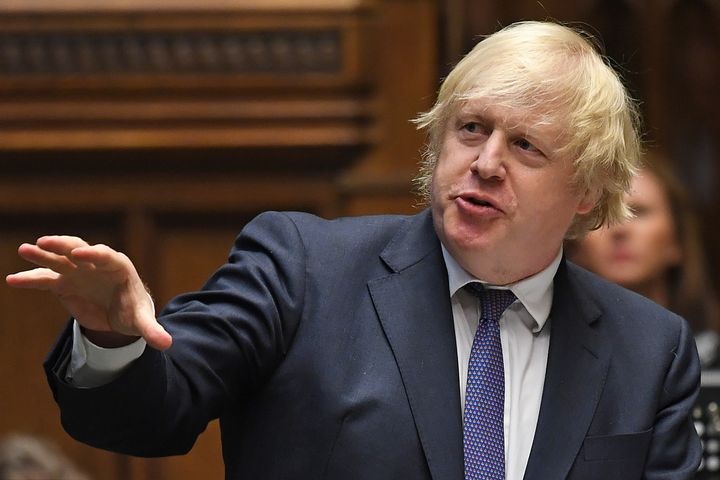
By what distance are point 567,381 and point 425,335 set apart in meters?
0.21

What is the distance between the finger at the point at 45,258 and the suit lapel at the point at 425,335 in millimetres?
520

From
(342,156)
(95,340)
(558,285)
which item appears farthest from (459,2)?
(95,340)

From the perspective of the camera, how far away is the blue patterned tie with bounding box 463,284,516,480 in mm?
2037

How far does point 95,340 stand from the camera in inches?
71.5

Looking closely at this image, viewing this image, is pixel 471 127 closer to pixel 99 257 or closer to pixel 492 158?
pixel 492 158

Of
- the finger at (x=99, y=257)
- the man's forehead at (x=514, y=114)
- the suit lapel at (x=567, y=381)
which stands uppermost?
the finger at (x=99, y=257)

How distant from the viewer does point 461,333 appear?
2.15m

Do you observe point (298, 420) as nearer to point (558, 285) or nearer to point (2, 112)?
point (558, 285)

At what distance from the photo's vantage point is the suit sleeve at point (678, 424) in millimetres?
2141

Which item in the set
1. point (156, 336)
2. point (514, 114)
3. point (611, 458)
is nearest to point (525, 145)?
point (514, 114)

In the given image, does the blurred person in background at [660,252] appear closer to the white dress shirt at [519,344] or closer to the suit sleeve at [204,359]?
the white dress shirt at [519,344]

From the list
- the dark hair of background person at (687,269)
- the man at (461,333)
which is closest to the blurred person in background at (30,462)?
the man at (461,333)

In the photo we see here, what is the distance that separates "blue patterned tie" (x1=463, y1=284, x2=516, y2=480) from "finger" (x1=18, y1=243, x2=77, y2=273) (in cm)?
61

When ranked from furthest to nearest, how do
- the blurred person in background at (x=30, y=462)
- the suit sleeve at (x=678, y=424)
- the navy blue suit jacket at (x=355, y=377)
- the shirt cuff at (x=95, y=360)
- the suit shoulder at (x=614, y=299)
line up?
the blurred person in background at (x=30, y=462)
the suit shoulder at (x=614, y=299)
the suit sleeve at (x=678, y=424)
the navy blue suit jacket at (x=355, y=377)
the shirt cuff at (x=95, y=360)
